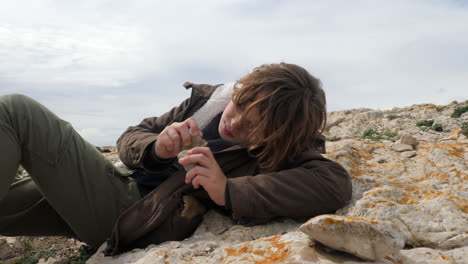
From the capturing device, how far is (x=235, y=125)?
356 centimetres

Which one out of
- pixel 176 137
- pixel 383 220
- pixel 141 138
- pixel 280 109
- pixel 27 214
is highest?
pixel 280 109

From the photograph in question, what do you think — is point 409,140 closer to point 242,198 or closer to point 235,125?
point 235,125

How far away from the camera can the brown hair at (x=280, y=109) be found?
343 centimetres

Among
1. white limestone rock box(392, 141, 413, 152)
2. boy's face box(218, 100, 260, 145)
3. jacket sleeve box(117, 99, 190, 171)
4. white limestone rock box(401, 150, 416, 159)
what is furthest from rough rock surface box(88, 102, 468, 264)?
jacket sleeve box(117, 99, 190, 171)

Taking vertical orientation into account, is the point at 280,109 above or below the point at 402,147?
above

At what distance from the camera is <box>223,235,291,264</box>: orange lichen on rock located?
8.04ft

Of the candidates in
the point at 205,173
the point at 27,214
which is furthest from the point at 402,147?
the point at 27,214

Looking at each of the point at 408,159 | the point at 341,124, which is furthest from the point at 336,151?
the point at 341,124

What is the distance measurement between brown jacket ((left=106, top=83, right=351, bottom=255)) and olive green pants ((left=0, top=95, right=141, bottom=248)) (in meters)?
0.32

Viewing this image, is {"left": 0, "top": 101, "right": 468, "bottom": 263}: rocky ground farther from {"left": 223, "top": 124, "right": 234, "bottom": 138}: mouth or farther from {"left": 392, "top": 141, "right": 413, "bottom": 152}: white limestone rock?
{"left": 223, "top": 124, "right": 234, "bottom": 138}: mouth

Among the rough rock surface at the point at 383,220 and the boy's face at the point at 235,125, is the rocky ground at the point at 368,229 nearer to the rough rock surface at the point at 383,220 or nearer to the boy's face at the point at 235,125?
the rough rock surface at the point at 383,220

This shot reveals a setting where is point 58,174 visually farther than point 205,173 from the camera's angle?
Yes

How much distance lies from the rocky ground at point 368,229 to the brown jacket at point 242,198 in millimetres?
151

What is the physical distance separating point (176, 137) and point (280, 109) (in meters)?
0.91
